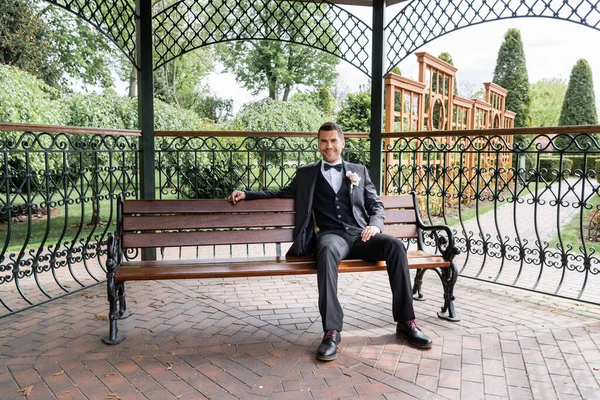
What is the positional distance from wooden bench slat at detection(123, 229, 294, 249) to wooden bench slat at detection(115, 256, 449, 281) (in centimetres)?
15

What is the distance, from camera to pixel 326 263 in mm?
3215

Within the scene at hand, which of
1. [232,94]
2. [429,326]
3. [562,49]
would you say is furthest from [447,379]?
[562,49]

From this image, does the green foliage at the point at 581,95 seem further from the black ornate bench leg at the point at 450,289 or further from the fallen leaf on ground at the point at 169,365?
the fallen leaf on ground at the point at 169,365

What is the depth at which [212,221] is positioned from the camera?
3.90 m

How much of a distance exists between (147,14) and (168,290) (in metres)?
2.75

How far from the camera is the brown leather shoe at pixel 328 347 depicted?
301 centimetres

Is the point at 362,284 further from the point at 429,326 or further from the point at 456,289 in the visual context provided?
the point at 429,326

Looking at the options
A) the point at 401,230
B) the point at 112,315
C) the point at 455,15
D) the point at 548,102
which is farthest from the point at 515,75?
the point at 112,315

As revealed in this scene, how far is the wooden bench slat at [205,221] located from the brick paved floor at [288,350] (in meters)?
0.73

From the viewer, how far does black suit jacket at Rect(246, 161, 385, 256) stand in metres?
3.74

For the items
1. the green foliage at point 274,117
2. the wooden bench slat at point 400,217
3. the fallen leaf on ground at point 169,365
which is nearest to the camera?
the fallen leaf on ground at point 169,365

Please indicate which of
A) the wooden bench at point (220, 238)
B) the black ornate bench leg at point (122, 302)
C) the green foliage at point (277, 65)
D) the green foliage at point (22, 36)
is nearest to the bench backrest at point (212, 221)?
the wooden bench at point (220, 238)

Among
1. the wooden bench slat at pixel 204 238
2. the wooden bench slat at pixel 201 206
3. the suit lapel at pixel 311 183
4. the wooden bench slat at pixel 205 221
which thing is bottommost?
the wooden bench slat at pixel 204 238

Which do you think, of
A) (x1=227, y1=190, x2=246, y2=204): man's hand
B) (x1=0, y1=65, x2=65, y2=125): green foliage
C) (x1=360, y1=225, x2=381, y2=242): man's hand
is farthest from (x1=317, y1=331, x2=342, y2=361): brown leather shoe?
(x1=0, y1=65, x2=65, y2=125): green foliage
